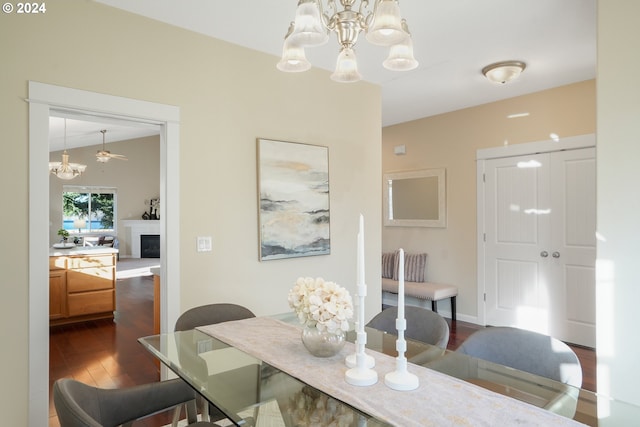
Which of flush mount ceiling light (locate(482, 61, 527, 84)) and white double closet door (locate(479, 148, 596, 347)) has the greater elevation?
flush mount ceiling light (locate(482, 61, 527, 84))

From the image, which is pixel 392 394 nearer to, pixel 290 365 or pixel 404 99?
pixel 290 365

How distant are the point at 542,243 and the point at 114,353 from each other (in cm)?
457

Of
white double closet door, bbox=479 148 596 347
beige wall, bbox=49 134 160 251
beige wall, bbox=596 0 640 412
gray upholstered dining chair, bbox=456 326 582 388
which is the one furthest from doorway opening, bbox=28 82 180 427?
beige wall, bbox=49 134 160 251

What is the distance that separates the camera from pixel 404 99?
4.55 meters

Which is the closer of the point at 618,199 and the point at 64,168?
the point at 618,199

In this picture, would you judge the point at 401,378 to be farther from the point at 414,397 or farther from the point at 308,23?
the point at 308,23

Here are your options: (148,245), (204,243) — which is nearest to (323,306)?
(204,243)

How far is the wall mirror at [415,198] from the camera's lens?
Answer: 523 cm

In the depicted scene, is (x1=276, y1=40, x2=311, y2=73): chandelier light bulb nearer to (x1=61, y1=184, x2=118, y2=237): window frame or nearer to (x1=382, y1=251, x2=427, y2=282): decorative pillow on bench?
(x1=382, y1=251, x2=427, y2=282): decorative pillow on bench

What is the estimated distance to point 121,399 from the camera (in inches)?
64.7

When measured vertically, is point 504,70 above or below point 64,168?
above

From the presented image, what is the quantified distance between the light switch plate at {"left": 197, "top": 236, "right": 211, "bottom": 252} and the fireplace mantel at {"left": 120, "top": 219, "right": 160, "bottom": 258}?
967 centimetres

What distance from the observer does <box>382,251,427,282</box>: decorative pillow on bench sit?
5.32 metres

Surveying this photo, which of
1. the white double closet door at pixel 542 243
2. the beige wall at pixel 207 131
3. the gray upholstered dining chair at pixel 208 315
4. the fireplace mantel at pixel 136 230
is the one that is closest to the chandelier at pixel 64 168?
the fireplace mantel at pixel 136 230
